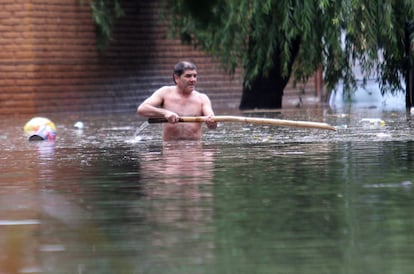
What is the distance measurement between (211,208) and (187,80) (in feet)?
23.1

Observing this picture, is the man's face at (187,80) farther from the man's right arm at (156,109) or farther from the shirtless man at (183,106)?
the man's right arm at (156,109)

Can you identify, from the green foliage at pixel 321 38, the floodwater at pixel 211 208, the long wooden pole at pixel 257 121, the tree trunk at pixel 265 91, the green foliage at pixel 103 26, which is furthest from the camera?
the green foliage at pixel 103 26

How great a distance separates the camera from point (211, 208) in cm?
777

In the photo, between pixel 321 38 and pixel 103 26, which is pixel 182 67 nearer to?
pixel 321 38

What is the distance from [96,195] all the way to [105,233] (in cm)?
199

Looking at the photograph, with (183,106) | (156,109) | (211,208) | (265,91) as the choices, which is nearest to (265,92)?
(265,91)

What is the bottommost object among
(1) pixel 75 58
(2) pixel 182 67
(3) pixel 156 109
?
(3) pixel 156 109

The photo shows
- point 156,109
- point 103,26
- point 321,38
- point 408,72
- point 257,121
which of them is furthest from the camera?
point 103,26

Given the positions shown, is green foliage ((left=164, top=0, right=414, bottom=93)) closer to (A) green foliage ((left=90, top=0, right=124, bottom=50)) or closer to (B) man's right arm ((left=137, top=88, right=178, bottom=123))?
(A) green foliage ((left=90, top=0, right=124, bottom=50))

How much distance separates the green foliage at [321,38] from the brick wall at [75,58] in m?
2.42

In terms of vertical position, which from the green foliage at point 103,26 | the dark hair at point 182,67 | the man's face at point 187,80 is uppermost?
the green foliage at point 103,26

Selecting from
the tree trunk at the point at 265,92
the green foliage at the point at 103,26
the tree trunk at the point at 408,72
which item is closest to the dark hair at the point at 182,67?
the tree trunk at the point at 408,72

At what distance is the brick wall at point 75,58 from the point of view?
2573 cm

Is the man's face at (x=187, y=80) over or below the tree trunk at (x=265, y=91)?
over
